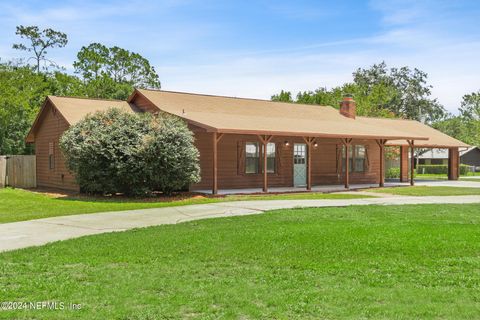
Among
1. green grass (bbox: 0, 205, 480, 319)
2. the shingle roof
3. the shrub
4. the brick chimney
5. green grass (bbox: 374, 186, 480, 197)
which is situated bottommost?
green grass (bbox: 0, 205, 480, 319)

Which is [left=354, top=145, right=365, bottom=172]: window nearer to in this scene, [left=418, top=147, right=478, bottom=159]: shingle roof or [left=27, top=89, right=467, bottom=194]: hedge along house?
[left=27, top=89, right=467, bottom=194]: hedge along house

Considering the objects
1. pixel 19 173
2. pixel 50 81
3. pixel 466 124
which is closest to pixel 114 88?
pixel 50 81

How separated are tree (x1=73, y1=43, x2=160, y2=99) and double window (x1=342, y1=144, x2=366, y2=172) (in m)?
25.1

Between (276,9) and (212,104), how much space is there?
8.61 m

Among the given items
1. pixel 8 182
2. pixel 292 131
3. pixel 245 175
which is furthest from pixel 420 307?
pixel 8 182

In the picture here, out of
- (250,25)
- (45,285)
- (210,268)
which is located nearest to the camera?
(45,285)

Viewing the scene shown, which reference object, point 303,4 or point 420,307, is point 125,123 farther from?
point 420,307

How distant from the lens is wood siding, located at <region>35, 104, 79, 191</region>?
2161 cm

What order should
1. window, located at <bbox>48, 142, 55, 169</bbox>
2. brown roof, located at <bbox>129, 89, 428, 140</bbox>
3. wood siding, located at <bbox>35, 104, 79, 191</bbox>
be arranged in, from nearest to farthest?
brown roof, located at <bbox>129, 89, 428, 140</bbox> → wood siding, located at <bbox>35, 104, 79, 191</bbox> → window, located at <bbox>48, 142, 55, 169</bbox>

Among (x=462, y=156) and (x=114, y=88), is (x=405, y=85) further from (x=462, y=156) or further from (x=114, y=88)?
(x=114, y=88)

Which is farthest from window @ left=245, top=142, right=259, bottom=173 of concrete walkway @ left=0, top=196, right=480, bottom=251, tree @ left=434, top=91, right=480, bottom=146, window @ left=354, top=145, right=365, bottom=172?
tree @ left=434, top=91, right=480, bottom=146

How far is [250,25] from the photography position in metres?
17.6

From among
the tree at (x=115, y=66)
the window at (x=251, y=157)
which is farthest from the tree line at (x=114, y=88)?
the window at (x=251, y=157)

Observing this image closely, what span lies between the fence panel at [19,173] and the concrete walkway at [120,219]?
12111 mm
